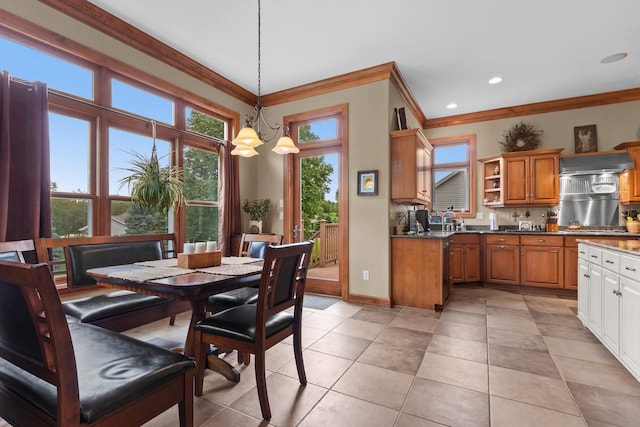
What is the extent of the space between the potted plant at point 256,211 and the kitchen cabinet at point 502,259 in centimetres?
361

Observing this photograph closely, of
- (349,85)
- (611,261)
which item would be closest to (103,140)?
(349,85)

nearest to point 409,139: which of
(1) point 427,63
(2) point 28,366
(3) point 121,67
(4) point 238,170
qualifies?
(1) point 427,63

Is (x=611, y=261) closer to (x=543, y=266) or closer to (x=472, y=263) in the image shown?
(x=543, y=266)

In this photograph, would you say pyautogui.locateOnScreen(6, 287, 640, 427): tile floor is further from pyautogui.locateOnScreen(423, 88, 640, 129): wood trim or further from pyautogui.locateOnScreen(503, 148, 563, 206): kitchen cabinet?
pyautogui.locateOnScreen(423, 88, 640, 129): wood trim

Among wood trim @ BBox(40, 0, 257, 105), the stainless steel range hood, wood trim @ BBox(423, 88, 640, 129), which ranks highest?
wood trim @ BBox(40, 0, 257, 105)

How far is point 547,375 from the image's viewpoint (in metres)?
2.16

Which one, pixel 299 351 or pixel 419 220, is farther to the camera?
pixel 419 220

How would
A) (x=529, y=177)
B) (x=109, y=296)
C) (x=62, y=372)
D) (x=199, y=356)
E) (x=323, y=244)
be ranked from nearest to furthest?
1. (x=62, y=372)
2. (x=199, y=356)
3. (x=109, y=296)
4. (x=323, y=244)
5. (x=529, y=177)

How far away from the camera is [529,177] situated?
4812mm

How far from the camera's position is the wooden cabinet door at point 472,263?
4.89 meters

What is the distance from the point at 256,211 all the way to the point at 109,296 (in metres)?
2.39

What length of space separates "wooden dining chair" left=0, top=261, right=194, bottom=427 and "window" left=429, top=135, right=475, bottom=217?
17.8ft

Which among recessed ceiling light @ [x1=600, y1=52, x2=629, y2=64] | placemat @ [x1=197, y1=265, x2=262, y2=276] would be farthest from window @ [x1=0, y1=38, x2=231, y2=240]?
recessed ceiling light @ [x1=600, y1=52, x2=629, y2=64]

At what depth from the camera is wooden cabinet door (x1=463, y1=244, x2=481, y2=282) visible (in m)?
4.89
